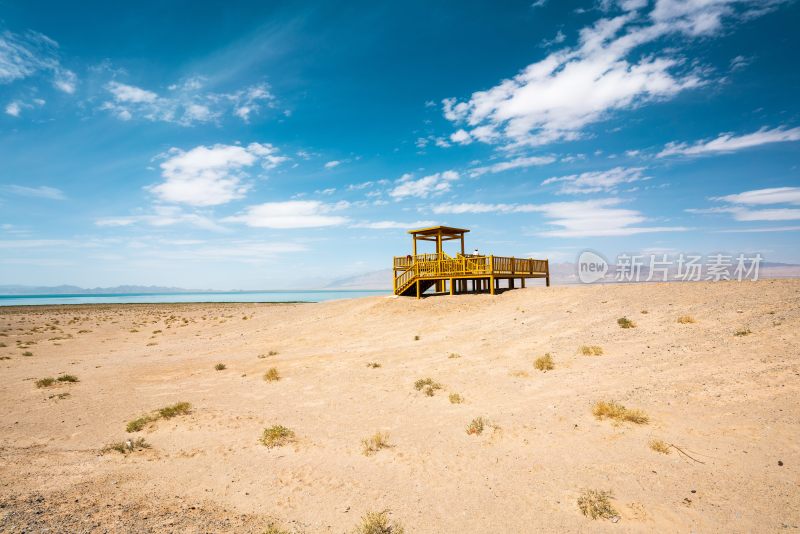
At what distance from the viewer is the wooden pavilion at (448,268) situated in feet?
91.7

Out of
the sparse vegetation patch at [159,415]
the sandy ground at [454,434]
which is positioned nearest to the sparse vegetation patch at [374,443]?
the sandy ground at [454,434]

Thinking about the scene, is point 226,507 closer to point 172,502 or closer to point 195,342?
point 172,502

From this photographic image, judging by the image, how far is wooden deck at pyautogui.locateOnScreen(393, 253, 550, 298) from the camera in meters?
27.8

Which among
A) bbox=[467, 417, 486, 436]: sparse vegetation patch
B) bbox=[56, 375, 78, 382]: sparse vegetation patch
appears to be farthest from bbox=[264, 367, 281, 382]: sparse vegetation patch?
bbox=[467, 417, 486, 436]: sparse vegetation patch

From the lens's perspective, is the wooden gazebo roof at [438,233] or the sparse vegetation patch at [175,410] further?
the wooden gazebo roof at [438,233]

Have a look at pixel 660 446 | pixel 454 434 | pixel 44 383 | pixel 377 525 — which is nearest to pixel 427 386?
pixel 454 434

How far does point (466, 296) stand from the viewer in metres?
27.5

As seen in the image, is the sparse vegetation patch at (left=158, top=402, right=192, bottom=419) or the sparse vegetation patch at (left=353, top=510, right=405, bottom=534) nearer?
the sparse vegetation patch at (left=353, top=510, right=405, bottom=534)

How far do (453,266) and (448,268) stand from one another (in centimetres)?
41

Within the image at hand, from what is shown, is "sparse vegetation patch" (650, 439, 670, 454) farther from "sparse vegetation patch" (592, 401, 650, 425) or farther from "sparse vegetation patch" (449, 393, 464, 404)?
"sparse vegetation patch" (449, 393, 464, 404)

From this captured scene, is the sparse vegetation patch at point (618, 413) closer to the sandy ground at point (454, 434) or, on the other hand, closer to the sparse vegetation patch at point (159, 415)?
the sandy ground at point (454, 434)

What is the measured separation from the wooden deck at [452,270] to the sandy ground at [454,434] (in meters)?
9.29

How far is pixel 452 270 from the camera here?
95.2ft

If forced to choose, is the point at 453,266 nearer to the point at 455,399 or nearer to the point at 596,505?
the point at 455,399
